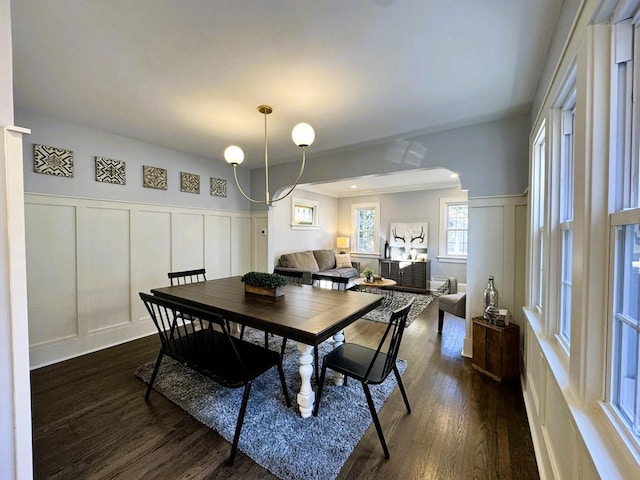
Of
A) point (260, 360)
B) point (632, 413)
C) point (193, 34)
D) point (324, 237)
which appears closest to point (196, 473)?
point (260, 360)

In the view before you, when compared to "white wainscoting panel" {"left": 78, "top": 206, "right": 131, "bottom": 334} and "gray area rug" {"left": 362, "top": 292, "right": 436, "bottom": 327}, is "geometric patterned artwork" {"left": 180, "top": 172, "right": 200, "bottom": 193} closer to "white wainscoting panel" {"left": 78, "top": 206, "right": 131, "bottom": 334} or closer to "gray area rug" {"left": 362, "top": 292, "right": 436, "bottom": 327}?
"white wainscoting panel" {"left": 78, "top": 206, "right": 131, "bottom": 334}

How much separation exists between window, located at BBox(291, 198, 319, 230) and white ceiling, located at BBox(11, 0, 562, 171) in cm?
340

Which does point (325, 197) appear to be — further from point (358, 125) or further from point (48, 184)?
point (48, 184)

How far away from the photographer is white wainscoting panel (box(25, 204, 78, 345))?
8.60ft

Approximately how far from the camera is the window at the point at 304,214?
20.1 feet

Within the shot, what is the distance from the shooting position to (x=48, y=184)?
2.71 metres

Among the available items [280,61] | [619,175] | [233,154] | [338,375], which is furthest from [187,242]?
[619,175]

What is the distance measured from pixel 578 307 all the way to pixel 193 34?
7.48 feet

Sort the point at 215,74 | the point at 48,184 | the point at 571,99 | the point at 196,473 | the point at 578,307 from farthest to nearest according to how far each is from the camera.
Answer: the point at 48,184 → the point at 215,74 → the point at 196,473 → the point at 571,99 → the point at 578,307

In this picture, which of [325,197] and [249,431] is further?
[325,197]

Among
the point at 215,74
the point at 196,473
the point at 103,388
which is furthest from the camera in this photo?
the point at 103,388

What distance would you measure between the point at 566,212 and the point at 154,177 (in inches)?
162

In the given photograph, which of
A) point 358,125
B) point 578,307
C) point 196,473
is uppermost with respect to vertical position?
point 358,125

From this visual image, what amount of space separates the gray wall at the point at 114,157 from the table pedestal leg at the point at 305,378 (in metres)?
2.94
